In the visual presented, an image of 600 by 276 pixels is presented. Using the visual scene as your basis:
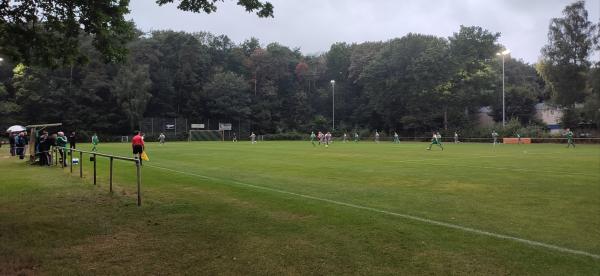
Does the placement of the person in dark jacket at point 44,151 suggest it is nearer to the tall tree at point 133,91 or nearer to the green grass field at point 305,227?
the green grass field at point 305,227

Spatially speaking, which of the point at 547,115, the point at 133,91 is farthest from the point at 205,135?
the point at 547,115

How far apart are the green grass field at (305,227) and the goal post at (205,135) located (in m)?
68.6

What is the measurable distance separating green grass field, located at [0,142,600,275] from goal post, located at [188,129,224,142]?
68556 mm

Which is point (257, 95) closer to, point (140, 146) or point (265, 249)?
point (140, 146)

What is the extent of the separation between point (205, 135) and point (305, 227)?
256ft

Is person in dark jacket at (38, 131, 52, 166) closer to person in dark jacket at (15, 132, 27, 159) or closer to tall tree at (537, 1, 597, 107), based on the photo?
person in dark jacket at (15, 132, 27, 159)

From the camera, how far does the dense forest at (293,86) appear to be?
72.4 metres

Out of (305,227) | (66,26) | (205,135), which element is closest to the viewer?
(305,227)

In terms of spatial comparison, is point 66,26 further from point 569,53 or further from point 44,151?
point 569,53

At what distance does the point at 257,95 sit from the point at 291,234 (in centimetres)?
9132

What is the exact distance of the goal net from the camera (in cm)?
8212

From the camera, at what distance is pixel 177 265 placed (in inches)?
231

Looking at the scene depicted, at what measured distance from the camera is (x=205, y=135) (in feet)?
275

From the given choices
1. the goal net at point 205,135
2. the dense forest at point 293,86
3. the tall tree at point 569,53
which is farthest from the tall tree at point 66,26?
the goal net at point 205,135
